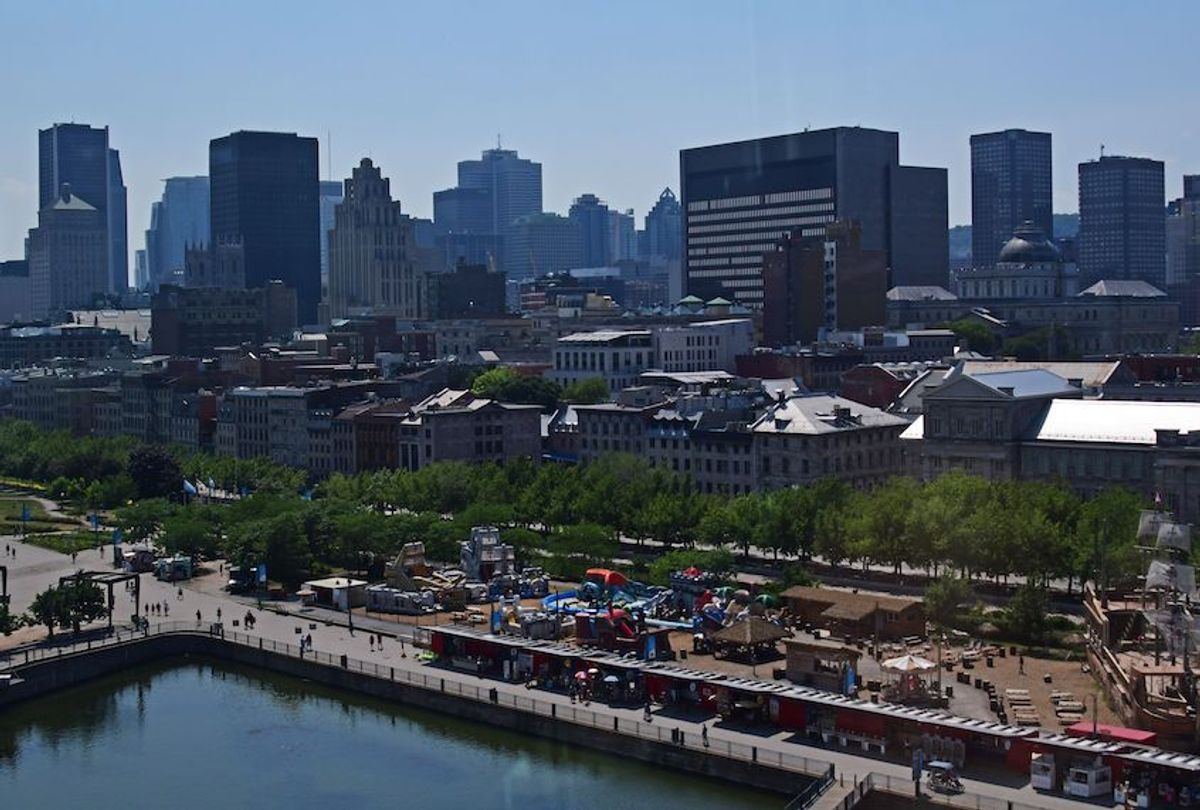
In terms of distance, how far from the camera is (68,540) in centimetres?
11725

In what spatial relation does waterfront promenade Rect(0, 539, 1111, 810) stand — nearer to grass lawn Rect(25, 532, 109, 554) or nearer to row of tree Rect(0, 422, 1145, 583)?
grass lawn Rect(25, 532, 109, 554)

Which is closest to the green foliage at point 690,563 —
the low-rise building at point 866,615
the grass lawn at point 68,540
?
the low-rise building at point 866,615

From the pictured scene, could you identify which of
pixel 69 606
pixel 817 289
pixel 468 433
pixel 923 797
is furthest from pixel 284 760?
pixel 817 289

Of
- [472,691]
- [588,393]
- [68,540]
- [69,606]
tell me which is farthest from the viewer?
[588,393]

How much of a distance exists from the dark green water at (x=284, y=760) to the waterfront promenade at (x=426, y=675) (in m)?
1.46

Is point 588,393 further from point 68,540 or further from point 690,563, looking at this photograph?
point 690,563

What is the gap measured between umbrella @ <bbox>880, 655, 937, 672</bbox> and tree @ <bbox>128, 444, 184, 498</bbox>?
274 feet

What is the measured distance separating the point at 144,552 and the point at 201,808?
155 ft

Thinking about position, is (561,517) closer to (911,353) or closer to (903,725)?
(903,725)

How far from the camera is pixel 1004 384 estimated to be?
109 meters

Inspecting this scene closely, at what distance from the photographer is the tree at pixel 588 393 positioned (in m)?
155

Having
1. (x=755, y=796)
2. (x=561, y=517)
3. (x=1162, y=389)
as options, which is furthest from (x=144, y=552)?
(x=1162, y=389)

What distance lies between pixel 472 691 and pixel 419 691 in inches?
109

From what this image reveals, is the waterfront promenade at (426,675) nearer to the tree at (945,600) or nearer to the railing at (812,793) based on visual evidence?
the railing at (812,793)
